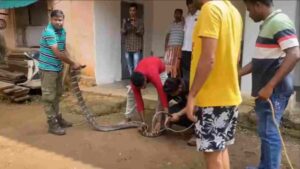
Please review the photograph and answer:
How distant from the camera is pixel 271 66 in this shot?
312cm

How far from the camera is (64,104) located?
651cm

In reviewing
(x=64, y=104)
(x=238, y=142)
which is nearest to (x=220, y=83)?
(x=238, y=142)

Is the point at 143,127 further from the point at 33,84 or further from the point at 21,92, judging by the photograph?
the point at 33,84

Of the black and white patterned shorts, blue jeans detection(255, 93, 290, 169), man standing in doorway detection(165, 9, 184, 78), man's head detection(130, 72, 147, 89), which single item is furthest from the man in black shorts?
the black and white patterned shorts

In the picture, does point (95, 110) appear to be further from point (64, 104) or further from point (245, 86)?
point (245, 86)

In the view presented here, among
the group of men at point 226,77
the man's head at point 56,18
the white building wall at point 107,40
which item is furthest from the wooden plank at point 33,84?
the group of men at point 226,77

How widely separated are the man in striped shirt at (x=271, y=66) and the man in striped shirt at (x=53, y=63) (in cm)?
241

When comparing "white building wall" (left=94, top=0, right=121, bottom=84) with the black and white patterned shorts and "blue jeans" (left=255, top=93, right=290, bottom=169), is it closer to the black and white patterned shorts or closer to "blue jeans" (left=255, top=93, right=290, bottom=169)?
"blue jeans" (left=255, top=93, right=290, bottom=169)

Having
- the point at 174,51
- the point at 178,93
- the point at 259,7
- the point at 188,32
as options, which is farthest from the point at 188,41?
the point at 259,7

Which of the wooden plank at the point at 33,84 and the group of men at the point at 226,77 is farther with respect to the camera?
the wooden plank at the point at 33,84

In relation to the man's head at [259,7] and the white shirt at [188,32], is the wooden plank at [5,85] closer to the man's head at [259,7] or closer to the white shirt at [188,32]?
the white shirt at [188,32]

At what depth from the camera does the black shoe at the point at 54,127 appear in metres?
4.89

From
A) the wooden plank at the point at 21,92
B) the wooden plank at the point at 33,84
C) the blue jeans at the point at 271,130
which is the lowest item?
the wooden plank at the point at 21,92

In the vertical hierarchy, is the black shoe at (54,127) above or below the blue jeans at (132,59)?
below
